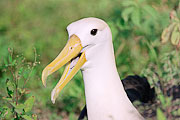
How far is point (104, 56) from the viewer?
219 cm

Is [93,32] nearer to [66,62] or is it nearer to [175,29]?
[66,62]

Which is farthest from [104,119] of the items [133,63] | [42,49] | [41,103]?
[42,49]

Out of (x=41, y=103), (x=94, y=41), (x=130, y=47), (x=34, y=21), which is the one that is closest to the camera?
(x=94, y=41)

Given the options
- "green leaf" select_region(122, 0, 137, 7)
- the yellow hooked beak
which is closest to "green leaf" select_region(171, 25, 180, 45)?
"green leaf" select_region(122, 0, 137, 7)

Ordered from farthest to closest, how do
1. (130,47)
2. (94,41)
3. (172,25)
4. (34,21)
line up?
(34,21) → (130,47) → (172,25) → (94,41)

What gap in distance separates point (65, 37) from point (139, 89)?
2053 millimetres

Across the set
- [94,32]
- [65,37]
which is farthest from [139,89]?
[65,37]

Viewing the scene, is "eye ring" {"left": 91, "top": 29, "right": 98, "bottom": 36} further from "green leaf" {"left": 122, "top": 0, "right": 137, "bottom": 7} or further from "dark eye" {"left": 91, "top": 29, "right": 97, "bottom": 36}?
"green leaf" {"left": 122, "top": 0, "right": 137, "bottom": 7}

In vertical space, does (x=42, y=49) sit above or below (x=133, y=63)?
above

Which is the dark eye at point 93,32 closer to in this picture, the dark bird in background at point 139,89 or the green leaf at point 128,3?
the dark bird in background at point 139,89

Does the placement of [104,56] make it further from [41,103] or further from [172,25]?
[41,103]

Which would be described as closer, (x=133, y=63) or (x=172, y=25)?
(x=172, y=25)

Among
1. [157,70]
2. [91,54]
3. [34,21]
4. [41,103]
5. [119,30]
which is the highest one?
[34,21]

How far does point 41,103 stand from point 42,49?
1365 mm
